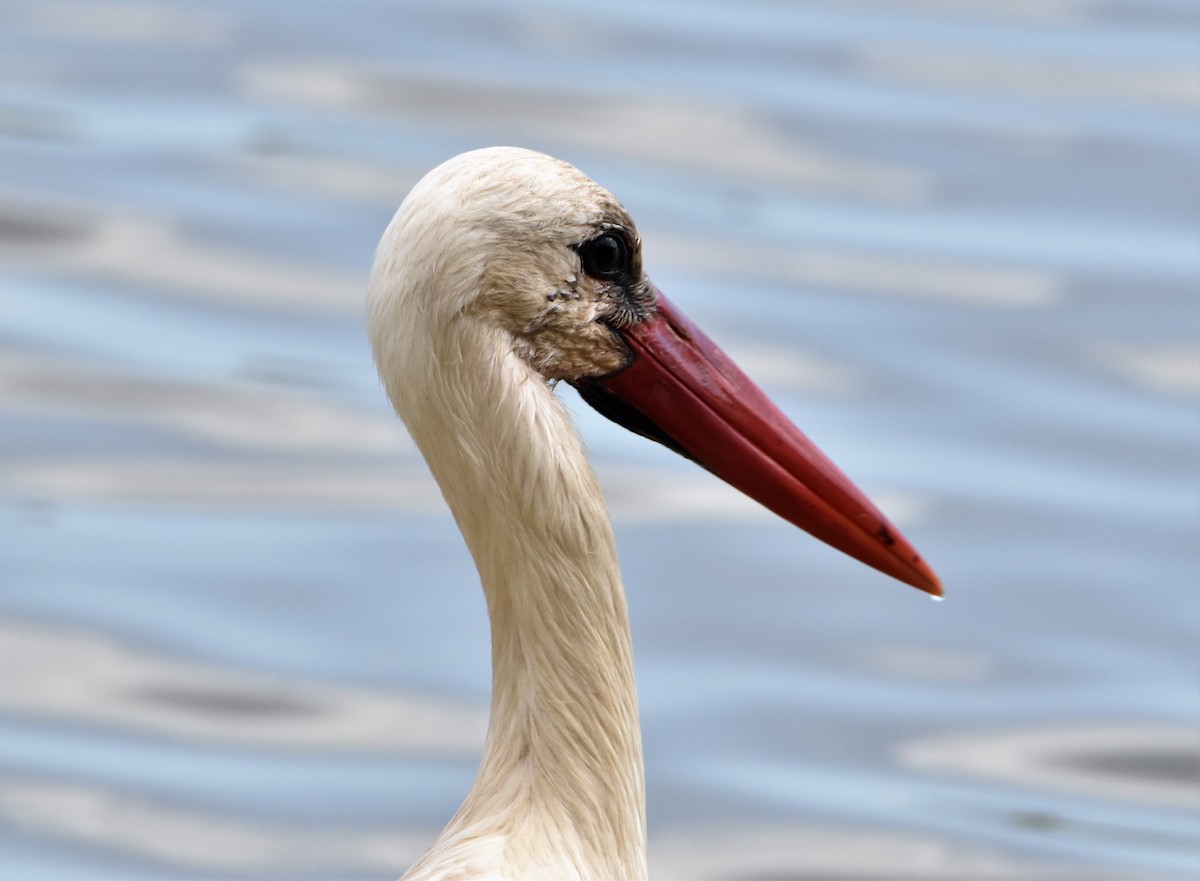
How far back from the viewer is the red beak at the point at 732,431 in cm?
441

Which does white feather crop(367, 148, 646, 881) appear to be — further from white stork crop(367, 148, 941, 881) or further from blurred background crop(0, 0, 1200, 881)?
blurred background crop(0, 0, 1200, 881)

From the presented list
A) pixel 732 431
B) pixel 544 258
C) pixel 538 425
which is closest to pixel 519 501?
pixel 538 425

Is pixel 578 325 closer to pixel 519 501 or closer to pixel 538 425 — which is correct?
pixel 538 425

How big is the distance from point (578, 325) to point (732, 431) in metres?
0.51

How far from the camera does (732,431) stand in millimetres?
4535

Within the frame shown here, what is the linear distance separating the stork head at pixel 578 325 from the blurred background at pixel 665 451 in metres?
2.71

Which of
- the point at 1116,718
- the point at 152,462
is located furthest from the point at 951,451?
the point at 152,462

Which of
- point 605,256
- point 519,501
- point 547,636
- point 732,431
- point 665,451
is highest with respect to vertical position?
point 665,451

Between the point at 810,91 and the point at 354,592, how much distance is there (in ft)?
17.1

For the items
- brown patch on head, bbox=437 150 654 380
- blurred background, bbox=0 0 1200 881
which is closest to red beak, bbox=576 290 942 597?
brown patch on head, bbox=437 150 654 380

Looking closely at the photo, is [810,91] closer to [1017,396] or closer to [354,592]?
[1017,396]

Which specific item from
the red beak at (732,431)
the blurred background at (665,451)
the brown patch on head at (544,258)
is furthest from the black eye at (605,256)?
the blurred background at (665,451)

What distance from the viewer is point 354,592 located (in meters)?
8.27

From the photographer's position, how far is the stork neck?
160 inches
